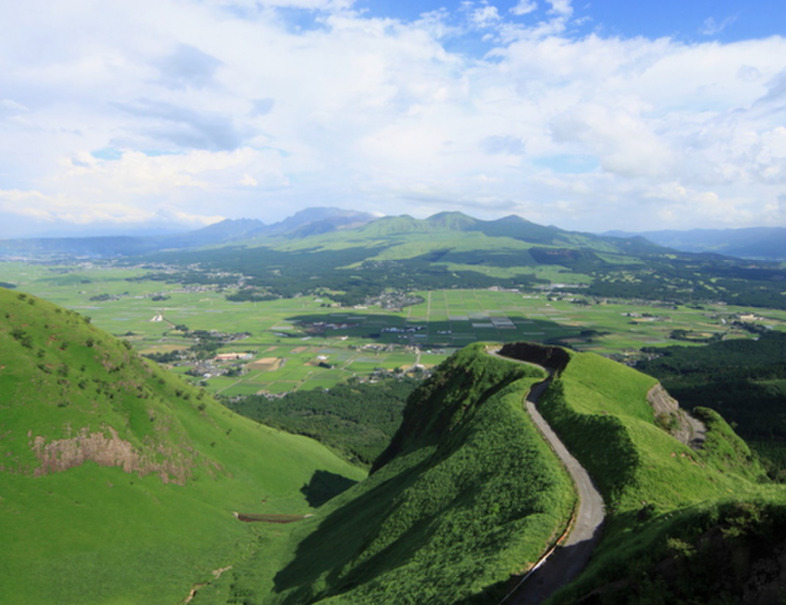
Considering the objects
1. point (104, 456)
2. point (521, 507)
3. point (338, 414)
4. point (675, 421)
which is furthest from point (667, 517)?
point (338, 414)

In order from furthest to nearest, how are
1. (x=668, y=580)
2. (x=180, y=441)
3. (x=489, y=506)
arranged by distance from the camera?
(x=180, y=441)
(x=489, y=506)
(x=668, y=580)

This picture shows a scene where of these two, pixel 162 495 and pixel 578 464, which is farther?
pixel 162 495

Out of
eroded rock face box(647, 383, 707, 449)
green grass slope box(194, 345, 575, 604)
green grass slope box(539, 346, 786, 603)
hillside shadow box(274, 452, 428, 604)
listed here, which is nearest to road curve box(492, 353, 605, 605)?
green grass slope box(194, 345, 575, 604)

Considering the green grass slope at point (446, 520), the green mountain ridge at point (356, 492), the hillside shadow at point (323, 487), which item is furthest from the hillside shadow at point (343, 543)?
the hillside shadow at point (323, 487)

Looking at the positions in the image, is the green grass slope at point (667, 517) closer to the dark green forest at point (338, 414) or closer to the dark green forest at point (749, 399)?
the dark green forest at point (749, 399)

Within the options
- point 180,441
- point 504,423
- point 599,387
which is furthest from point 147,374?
point 599,387

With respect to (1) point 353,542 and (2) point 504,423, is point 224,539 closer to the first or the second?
(1) point 353,542

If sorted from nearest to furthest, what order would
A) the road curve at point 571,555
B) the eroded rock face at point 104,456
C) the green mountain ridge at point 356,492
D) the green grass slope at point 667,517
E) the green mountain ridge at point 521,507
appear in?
1. the green grass slope at point 667,517
2. the green mountain ridge at point 521,507
3. the green mountain ridge at point 356,492
4. the road curve at point 571,555
5. the eroded rock face at point 104,456
